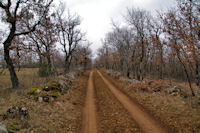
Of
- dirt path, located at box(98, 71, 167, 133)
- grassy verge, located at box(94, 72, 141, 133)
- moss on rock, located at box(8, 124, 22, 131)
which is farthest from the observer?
grassy verge, located at box(94, 72, 141, 133)

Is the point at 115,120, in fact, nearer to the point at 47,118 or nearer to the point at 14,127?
the point at 47,118

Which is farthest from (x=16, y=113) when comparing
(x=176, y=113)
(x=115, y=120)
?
(x=176, y=113)

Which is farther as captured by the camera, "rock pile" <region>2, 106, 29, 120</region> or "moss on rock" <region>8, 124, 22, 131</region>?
"rock pile" <region>2, 106, 29, 120</region>

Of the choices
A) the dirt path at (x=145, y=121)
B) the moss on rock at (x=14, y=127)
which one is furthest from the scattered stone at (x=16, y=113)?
the dirt path at (x=145, y=121)

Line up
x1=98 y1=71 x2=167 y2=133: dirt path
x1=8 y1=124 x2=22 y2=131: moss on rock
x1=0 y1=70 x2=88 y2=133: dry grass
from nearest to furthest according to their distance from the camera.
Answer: x1=8 y1=124 x2=22 y2=131: moss on rock, x1=0 y1=70 x2=88 y2=133: dry grass, x1=98 y1=71 x2=167 y2=133: dirt path

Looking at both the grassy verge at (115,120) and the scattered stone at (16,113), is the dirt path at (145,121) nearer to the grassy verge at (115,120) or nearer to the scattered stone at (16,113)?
the grassy verge at (115,120)

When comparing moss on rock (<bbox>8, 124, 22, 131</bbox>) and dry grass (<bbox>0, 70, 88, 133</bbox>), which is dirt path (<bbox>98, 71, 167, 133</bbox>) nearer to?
dry grass (<bbox>0, 70, 88, 133</bbox>)

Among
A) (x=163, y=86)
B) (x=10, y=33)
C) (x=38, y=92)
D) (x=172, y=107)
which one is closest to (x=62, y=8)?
(x=10, y=33)

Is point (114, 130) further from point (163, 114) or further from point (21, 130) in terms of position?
point (21, 130)

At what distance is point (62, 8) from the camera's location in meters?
23.2

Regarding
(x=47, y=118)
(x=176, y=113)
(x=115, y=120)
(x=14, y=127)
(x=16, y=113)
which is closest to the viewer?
(x=14, y=127)

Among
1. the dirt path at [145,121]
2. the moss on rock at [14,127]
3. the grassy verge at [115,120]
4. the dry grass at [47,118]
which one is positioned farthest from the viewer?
the grassy verge at [115,120]

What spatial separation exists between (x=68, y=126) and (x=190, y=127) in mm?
6600

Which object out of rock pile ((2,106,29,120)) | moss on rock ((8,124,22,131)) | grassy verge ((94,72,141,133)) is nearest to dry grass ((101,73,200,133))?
grassy verge ((94,72,141,133))
